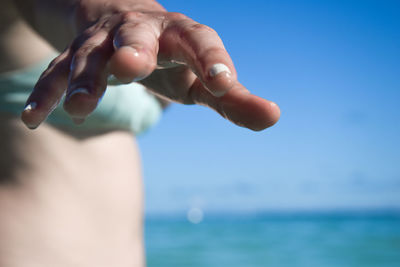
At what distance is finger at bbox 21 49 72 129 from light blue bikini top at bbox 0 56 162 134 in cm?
48

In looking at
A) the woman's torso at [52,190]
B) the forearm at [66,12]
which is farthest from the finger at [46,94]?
the woman's torso at [52,190]

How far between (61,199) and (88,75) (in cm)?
62

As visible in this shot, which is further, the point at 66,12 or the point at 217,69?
the point at 66,12

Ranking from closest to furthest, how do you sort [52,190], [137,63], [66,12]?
[137,63], [66,12], [52,190]

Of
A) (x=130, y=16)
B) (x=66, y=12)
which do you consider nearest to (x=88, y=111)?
(x=130, y=16)

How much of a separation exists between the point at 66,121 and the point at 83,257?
32 centimetres

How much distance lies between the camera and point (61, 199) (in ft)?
3.22

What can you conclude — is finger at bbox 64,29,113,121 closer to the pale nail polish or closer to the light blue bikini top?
the pale nail polish

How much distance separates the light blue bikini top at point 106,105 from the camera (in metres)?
0.96

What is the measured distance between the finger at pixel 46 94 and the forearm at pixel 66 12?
11 cm

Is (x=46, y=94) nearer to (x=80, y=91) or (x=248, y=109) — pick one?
(x=80, y=91)

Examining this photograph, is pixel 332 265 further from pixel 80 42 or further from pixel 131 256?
pixel 80 42

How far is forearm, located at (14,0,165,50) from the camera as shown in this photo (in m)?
0.54

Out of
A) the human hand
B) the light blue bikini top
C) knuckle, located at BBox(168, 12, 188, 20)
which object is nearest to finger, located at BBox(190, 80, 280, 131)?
the human hand
